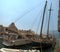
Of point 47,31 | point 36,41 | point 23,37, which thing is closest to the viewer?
point 36,41

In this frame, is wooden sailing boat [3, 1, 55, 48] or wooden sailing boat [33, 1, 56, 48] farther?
wooden sailing boat [33, 1, 56, 48]

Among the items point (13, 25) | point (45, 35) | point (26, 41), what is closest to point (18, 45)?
point (26, 41)

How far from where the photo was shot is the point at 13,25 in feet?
57.8

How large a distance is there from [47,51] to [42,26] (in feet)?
8.31

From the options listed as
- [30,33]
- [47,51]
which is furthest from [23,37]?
[47,51]

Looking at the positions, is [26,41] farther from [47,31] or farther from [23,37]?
[47,31]

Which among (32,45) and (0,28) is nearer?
(32,45)

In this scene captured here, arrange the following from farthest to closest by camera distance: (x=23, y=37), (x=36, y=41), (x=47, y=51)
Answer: (x=23, y=37)
(x=36, y=41)
(x=47, y=51)

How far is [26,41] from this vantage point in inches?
660

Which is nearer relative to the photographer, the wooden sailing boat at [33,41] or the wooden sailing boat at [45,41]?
the wooden sailing boat at [33,41]

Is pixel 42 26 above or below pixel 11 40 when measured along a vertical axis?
above

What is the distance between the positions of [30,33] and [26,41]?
1470 millimetres

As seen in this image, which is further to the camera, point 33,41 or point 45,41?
point 45,41

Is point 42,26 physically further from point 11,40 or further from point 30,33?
point 11,40
